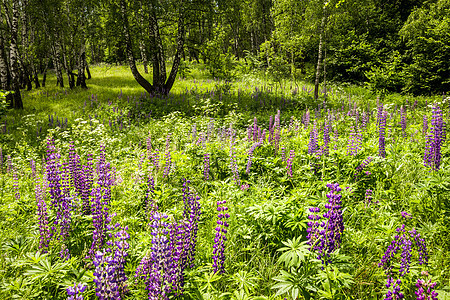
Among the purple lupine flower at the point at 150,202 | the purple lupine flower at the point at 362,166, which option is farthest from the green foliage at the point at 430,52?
the purple lupine flower at the point at 150,202

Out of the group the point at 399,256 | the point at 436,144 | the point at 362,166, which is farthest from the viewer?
the point at 362,166

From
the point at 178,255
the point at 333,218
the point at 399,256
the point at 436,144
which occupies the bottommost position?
the point at 399,256

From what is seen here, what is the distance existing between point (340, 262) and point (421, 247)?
94 cm

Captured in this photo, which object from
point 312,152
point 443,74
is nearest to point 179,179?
point 312,152

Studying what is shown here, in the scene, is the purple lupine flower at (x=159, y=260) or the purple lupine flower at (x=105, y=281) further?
the purple lupine flower at (x=159, y=260)

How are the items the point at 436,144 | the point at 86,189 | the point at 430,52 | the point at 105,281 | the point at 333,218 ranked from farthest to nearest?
the point at 430,52 < the point at 436,144 < the point at 86,189 < the point at 333,218 < the point at 105,281

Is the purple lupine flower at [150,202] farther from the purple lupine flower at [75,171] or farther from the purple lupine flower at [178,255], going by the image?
the purple lupine flower at [178,255]

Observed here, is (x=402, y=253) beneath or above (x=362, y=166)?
beneath

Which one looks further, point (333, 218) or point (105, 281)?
point (333, 218)

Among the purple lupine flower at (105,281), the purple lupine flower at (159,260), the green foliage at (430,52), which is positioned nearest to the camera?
the purple lupine flower at (105,281)

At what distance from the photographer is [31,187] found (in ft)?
15.8

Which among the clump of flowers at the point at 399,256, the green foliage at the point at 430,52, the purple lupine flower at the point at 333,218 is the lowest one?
the clump of flowers at the point at 399,256

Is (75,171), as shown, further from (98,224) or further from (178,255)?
(178,255)

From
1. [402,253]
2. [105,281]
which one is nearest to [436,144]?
[402,253]
